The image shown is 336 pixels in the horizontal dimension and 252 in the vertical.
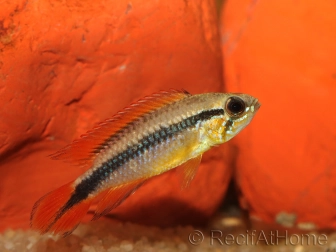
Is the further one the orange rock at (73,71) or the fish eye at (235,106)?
the orange rock at (73,71)

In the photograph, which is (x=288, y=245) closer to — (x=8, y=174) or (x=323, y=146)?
(x=323, y=146)

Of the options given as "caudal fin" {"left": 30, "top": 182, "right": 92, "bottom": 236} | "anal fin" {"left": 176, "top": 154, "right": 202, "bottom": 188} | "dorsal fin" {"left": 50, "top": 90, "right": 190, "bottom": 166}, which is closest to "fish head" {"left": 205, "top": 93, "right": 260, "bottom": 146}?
"anal fin" {"left": 176, "top": 154, "right": 202, "bottom": 188}

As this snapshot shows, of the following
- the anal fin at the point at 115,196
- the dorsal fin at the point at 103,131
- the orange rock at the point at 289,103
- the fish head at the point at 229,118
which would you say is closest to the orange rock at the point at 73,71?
the orange rock at the point at 289,103

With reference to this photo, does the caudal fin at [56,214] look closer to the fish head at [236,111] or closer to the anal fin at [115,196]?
the anal fin at [115,196]

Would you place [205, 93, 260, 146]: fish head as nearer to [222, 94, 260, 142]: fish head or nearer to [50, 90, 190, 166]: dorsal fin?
[222, 94, 260, 142]: fish head

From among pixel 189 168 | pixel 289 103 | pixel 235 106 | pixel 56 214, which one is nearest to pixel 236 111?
pixel 235 106

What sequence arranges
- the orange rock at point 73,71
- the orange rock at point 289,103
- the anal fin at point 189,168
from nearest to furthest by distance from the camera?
the anal fin at point 189,168 → the orange rock at point 73,71 → the orange rock at point 289,103
